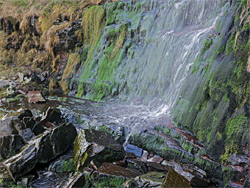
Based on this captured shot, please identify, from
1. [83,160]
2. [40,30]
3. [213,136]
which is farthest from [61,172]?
[40,30]

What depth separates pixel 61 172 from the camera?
5.50 metres

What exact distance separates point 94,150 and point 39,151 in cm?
148

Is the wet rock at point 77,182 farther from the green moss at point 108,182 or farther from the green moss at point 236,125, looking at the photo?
the green moss at point 236,125

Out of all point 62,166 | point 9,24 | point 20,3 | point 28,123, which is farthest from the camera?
point 20,3

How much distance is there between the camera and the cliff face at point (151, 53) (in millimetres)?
5586

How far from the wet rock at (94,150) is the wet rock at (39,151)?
630 millimetres

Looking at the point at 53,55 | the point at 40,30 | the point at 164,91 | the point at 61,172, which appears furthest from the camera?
the point at 40,30

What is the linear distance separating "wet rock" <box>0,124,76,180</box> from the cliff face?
3465 mm

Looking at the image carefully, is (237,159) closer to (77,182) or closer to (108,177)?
(108,177)

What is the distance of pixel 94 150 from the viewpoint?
5.36 m

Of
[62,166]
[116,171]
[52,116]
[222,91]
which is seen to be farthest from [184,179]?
[52,116]

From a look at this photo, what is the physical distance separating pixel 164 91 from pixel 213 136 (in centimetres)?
351

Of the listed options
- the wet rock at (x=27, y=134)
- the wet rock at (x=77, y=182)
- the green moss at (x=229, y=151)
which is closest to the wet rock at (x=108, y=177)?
the wet rock at (x=77, y=182)

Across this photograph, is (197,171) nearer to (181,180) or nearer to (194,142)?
(194,142)
